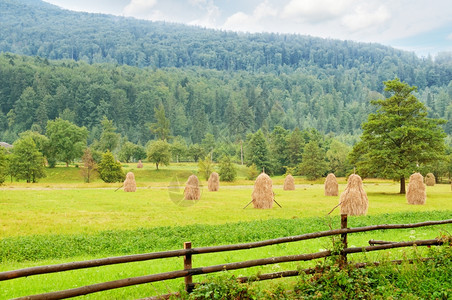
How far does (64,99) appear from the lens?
139375 mm

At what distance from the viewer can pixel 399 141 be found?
36125 millimetres

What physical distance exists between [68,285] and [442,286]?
25.1 ft

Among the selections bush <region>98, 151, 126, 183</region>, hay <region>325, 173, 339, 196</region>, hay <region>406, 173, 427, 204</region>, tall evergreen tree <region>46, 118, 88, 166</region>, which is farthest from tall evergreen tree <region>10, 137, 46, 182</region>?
hay <region>406, 173, 427, 204</region>

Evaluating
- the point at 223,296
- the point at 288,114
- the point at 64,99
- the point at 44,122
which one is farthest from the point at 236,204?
the point at 288,114

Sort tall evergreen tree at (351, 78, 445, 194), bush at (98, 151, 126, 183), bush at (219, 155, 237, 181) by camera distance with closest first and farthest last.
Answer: tall evergreen tree at (351, 78, 445, 194)
bush at (98, 151, 126, 183)
bush at (219, 155, 237, 181)

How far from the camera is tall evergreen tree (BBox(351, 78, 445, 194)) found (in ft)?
112

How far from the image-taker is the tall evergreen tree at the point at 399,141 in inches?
1344

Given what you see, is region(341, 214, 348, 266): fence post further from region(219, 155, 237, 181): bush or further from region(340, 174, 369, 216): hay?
region(219, 155, 237, 181): bush

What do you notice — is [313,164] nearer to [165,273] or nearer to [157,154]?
[157,154]

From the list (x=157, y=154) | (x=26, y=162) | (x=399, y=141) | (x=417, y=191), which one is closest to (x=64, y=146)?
(x=157, y=154)

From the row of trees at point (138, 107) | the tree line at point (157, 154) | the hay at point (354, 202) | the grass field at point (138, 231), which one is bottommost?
the grass field at point (138, 231)

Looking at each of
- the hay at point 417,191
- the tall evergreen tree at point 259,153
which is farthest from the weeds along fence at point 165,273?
the tall evergreen tree at point 259,153

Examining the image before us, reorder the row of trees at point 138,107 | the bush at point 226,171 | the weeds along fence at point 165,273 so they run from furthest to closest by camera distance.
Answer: the row of trees at point 138,107 < the bush at point 226,171 < the weeds along fence at point 165,273

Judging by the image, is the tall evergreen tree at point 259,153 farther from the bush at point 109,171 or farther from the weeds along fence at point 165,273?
the weeds along fence at point 165,273
